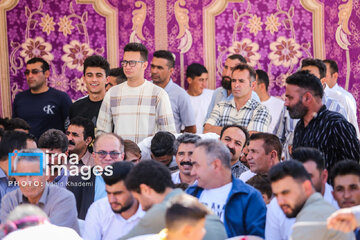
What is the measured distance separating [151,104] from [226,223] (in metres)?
1.85

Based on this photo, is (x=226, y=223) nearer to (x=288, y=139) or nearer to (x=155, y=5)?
(x=288, y=139)

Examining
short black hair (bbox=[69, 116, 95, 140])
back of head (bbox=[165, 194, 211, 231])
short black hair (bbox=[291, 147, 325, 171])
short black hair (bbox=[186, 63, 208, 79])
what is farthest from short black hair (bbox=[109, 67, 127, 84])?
back of head (bbox=[165, 194, 211, 231])

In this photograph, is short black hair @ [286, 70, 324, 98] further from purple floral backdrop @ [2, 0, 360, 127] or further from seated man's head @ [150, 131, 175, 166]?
purple floral backdrop @ [2, 0, 360, 127]

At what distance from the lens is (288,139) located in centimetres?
570

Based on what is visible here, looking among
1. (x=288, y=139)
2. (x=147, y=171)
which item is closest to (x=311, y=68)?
(x=288, y=139)

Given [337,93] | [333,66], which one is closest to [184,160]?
[337,93]

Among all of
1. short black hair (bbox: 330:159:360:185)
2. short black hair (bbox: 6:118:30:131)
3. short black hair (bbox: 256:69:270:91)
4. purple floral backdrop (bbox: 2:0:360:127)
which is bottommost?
short black hair (bbox: 330:159:360:185)

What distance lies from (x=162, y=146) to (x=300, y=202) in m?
1.83

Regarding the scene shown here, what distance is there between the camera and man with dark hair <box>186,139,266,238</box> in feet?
12.8

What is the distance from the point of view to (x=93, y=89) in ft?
19.9

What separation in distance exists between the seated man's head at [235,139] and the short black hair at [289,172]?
5.30ft

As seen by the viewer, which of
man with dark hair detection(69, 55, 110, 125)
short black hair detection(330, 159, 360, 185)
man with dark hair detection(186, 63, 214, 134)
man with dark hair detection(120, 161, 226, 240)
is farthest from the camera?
man with dark hair detection(186, 63, 214, 134)

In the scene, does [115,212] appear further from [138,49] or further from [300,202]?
[138,49]

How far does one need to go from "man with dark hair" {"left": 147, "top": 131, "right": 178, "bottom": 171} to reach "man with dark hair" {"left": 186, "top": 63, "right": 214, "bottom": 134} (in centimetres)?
216
